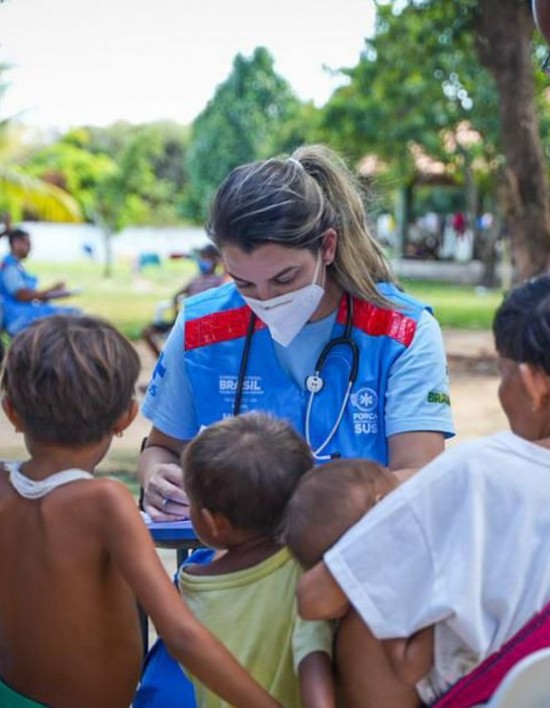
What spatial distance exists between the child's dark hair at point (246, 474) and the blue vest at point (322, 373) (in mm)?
601

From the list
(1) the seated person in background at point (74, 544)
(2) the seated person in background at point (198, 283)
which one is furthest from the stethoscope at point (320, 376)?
(2) the seated person in background at point (198, 283)

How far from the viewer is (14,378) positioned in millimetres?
1926

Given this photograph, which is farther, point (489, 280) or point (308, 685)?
point (489, 280)

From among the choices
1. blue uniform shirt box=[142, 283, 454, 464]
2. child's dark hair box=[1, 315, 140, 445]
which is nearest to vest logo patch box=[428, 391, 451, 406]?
blue uniform shirt box=[142, 283, 454, 464]

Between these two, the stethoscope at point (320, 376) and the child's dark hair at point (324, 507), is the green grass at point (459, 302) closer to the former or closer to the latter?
the stethoscope at point (320, 376)

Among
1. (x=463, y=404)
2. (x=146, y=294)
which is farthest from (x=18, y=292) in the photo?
(x=146, y=294)

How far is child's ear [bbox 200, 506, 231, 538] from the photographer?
1989 millimetres

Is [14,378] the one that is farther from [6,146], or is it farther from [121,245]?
[121,245]

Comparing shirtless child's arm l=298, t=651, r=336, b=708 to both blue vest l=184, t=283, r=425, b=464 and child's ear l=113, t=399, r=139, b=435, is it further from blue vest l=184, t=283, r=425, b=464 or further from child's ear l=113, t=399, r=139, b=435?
blue vest l=184, t=283, r=425, b=464

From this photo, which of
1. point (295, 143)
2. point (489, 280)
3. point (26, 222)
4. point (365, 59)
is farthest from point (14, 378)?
point (26, 222)

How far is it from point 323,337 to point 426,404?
32 cm

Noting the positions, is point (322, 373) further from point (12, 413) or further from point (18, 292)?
point (18, 292)

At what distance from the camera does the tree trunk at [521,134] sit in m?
10.5

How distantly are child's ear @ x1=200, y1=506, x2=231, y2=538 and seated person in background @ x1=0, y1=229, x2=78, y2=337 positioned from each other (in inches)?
369
